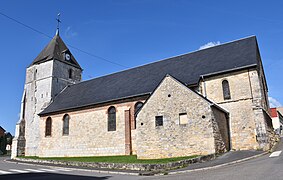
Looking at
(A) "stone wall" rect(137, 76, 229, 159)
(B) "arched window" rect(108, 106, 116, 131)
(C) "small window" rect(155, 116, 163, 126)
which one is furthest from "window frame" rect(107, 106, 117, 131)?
(C) "small window" rect(155, 116, 163, 126)

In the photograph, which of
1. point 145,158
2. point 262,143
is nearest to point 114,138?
point 145,158

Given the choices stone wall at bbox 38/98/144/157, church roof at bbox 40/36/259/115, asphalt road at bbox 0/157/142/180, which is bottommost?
asphalt road at bbox 0/157/142/180

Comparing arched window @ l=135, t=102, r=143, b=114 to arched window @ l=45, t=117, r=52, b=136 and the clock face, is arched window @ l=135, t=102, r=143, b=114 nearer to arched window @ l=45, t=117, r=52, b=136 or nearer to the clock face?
arched window @ l=45, t=117, r=52, b=136

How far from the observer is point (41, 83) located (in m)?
30.9

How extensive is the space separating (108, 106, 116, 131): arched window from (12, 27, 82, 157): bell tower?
10992mm

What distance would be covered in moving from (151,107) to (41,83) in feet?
64.9

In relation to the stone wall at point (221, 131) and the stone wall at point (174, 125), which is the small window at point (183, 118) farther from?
the stone wall at point (221, 131)

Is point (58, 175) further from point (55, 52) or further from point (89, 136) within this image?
point (55, 52)

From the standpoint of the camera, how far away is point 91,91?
26.3 m

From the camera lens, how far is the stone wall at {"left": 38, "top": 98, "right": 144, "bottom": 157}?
20844 millimetres

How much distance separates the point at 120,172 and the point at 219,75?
10.9 m

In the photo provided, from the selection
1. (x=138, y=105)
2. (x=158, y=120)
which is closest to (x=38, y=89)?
(x=138, y=105)

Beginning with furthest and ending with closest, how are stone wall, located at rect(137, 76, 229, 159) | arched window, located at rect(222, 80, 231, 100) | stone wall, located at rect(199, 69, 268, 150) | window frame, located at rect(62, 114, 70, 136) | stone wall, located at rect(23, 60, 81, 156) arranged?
stone wall, located at rect(23, 60, 81, 156) < window frame, located at rect(62, 114, 70, 136) < arched window, located at rect(222, 80, 231, 100) < stone wall, located at rect(199, 69, 268, 150) < stone wall, located at rect(137, 76, 229, 159)

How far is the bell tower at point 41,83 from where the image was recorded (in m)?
29.0
